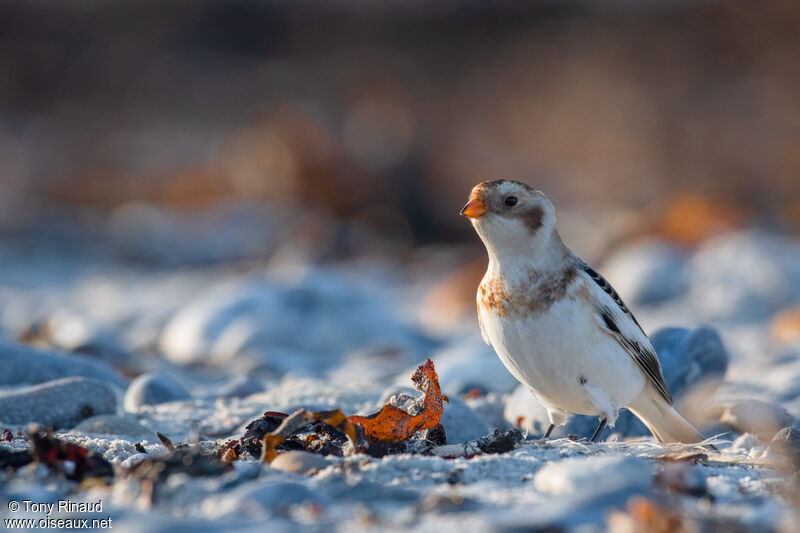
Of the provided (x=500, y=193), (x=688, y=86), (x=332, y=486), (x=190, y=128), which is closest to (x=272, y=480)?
(x=332, y=486)

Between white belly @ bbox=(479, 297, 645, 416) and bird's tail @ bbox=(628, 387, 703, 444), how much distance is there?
11.2 inches

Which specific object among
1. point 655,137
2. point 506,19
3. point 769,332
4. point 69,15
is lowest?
point 769,332

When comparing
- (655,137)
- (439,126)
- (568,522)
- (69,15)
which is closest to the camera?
(568,522)

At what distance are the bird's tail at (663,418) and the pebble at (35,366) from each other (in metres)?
2.75

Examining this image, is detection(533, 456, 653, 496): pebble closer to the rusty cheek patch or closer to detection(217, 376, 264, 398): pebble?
the rusty cheek patch

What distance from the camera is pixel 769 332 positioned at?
7.14 m

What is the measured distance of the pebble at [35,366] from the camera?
4875 millimetres

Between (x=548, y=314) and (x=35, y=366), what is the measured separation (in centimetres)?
295

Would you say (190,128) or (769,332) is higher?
(190,128)

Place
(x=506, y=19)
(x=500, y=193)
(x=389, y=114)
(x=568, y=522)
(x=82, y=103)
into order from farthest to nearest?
(x=506, y=19)
(x=82, y=103)
(x=389, y=114)
(x=500, y=193)
(x=568, y=522)

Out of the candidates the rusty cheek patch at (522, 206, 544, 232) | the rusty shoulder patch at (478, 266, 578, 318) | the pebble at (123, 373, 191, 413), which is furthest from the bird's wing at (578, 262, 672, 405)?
the pebble at (123, 373, 191, 413)

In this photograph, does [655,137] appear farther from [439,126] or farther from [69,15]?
[69,15]

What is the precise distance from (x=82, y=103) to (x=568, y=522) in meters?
24.1

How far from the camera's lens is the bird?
344 cm
